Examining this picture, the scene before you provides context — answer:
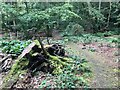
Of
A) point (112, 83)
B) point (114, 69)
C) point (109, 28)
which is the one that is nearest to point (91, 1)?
point (109, 28)

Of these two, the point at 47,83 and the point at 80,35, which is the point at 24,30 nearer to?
the point at 80,35

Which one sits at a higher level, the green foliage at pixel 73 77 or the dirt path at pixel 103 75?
the green foliage at pixel 73 77

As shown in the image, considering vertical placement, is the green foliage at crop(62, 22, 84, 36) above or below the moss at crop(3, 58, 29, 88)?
below

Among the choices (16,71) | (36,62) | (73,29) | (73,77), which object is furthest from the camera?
(73,29)

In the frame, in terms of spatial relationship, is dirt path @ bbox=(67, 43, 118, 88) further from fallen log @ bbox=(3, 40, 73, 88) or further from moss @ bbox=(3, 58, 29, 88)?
moss @ bbox=(3, 58, 29, 88)

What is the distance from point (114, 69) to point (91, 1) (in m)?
12.0

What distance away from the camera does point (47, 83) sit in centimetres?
629

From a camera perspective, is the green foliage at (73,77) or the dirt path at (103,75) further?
the dirt path at (103,75)

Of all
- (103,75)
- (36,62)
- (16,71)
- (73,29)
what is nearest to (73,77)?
(103,75)

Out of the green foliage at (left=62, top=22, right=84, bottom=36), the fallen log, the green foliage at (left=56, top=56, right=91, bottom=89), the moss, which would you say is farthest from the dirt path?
the green foliage at (left=62, top=22, right=84, bottom=36)

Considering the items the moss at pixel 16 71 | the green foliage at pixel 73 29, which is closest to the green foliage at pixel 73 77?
the moss at pixel 16 71

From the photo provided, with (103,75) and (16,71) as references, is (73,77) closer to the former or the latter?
(103,75)

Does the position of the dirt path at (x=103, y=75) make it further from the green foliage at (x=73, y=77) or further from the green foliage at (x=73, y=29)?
the green foliage at (x=73, y=29)

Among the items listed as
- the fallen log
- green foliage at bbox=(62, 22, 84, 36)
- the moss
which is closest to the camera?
the moss
